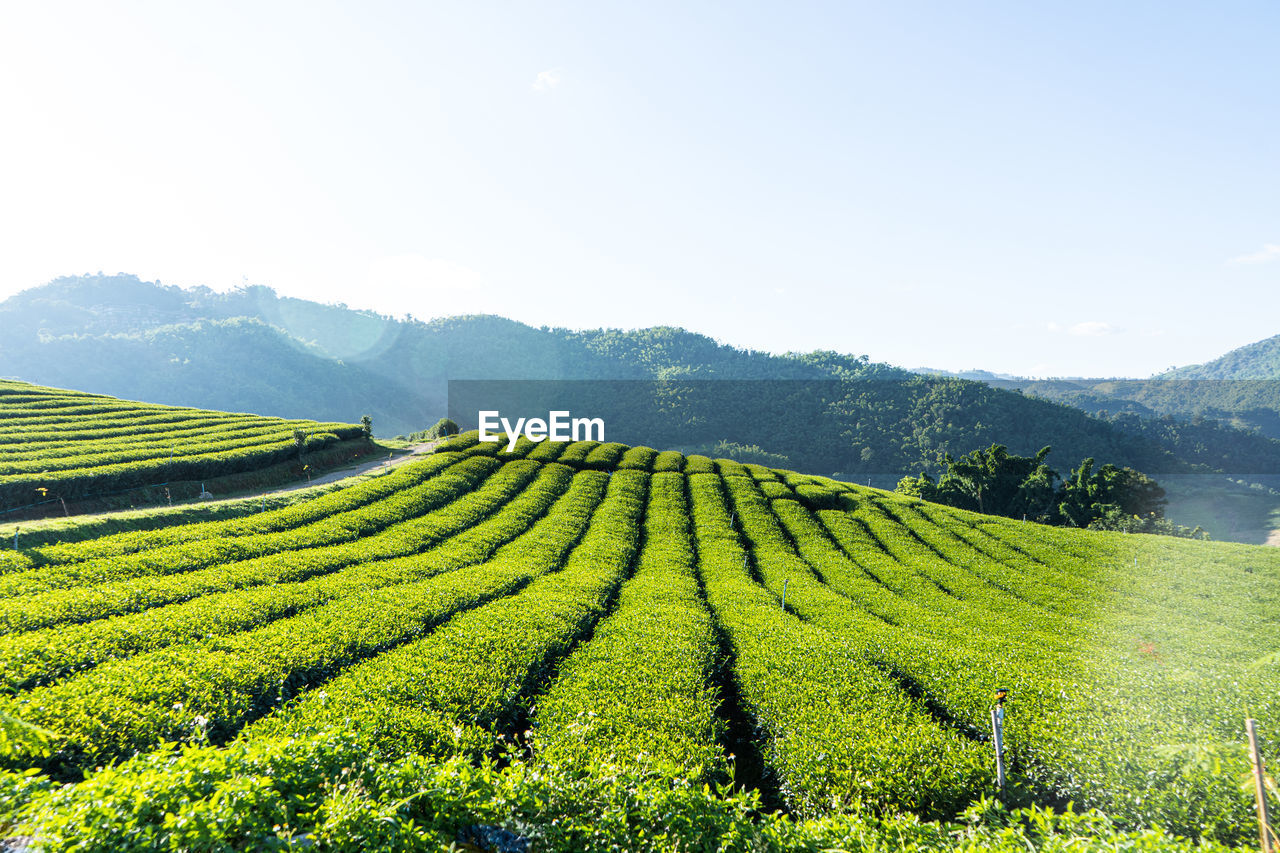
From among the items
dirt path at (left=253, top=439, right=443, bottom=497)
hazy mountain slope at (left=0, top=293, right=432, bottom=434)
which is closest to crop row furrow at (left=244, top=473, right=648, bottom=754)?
dirt path at (left=253, top=439, right=443, bottom=497)

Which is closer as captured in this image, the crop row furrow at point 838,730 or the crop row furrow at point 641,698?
the crop row furrow at point 838,730

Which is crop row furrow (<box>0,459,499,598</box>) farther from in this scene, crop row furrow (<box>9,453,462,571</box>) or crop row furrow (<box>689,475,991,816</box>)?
crop row furrow (<box>689,475,991,816</box>)

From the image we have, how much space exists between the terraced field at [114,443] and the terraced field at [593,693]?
37.0 ft

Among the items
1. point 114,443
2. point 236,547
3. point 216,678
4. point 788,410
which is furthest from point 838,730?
point 788,410

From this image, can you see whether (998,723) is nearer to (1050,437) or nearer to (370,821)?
(370,821)

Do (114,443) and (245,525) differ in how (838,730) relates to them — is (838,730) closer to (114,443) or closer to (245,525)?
(245,525)

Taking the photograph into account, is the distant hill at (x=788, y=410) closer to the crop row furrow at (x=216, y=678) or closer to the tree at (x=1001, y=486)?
the tree at (x=1001, y=486)

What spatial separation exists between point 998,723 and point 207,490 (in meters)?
39.4

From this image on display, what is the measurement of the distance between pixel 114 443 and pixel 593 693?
133ft

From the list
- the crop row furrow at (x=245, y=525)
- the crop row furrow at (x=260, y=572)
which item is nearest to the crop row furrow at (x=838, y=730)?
the crop row furrow at (x=260, y=572)

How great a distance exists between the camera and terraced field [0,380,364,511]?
2642 cm

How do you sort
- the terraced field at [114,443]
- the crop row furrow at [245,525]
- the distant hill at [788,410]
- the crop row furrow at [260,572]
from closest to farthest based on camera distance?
the crop row furrow at [260,572]
the crop row furrow at [245,525]
the terraced field at [114,443]
the distant hill at [788,410]

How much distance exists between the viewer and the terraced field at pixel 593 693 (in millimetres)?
5820

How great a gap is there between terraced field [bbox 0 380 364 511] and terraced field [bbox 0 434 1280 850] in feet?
37.0
